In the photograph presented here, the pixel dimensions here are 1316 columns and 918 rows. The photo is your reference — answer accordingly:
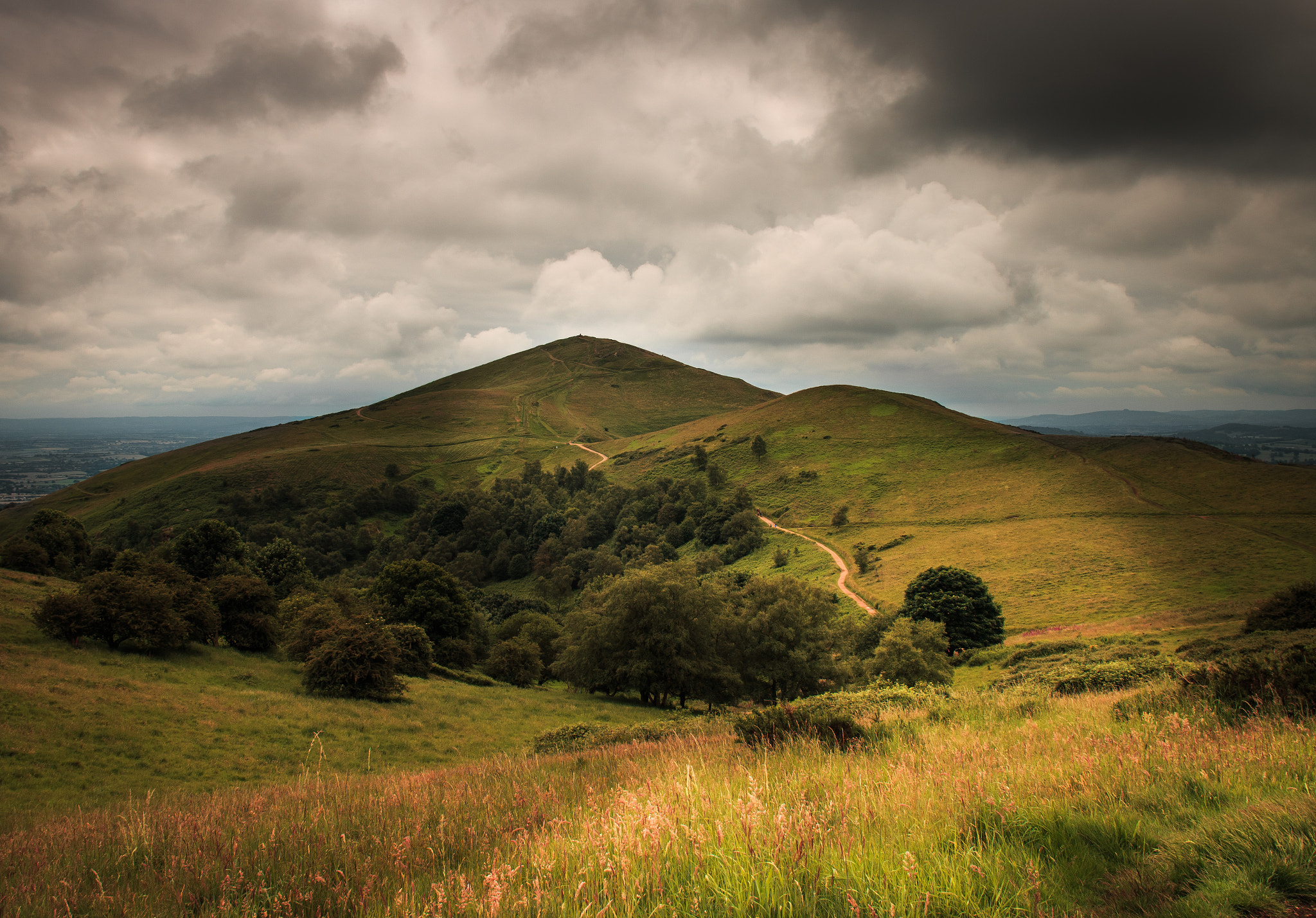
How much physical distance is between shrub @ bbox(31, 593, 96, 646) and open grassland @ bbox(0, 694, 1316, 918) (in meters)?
33.0

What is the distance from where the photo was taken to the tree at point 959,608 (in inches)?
1953

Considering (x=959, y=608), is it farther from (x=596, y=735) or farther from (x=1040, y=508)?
(x=596, y=735)

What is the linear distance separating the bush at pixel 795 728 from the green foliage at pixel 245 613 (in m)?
42.1

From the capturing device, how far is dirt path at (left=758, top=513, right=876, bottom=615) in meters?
60.9

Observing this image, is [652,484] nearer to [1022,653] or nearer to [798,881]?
[1022,653]

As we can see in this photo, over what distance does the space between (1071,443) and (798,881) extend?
128777mm

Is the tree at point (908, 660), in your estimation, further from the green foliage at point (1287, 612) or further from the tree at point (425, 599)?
the tree at point (425, 599)

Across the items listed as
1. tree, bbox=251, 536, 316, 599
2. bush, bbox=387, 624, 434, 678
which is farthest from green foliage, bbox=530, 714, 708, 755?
tree, bbox=251, 536, 316, 599

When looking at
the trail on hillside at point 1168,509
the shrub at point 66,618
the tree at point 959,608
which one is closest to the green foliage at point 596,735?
the shrub at point 66,618

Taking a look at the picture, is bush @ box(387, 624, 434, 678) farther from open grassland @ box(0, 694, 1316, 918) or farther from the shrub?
open grassland @ box(0, 694, 1316, 918)

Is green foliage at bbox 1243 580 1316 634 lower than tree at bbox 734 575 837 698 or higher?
higher

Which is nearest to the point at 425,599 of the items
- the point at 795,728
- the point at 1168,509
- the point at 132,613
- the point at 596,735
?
the point at 132,613

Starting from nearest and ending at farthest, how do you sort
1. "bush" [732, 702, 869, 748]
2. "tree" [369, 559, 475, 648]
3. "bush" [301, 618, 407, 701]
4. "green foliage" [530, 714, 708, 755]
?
"bush" [732, 702, 869, 748], "green foliage" [530, 714, 708, 755], "bush" [301, 618, 407, 701], "tree" [369, 559, 475, 648]

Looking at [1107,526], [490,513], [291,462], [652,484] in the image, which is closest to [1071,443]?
[1107,526]
